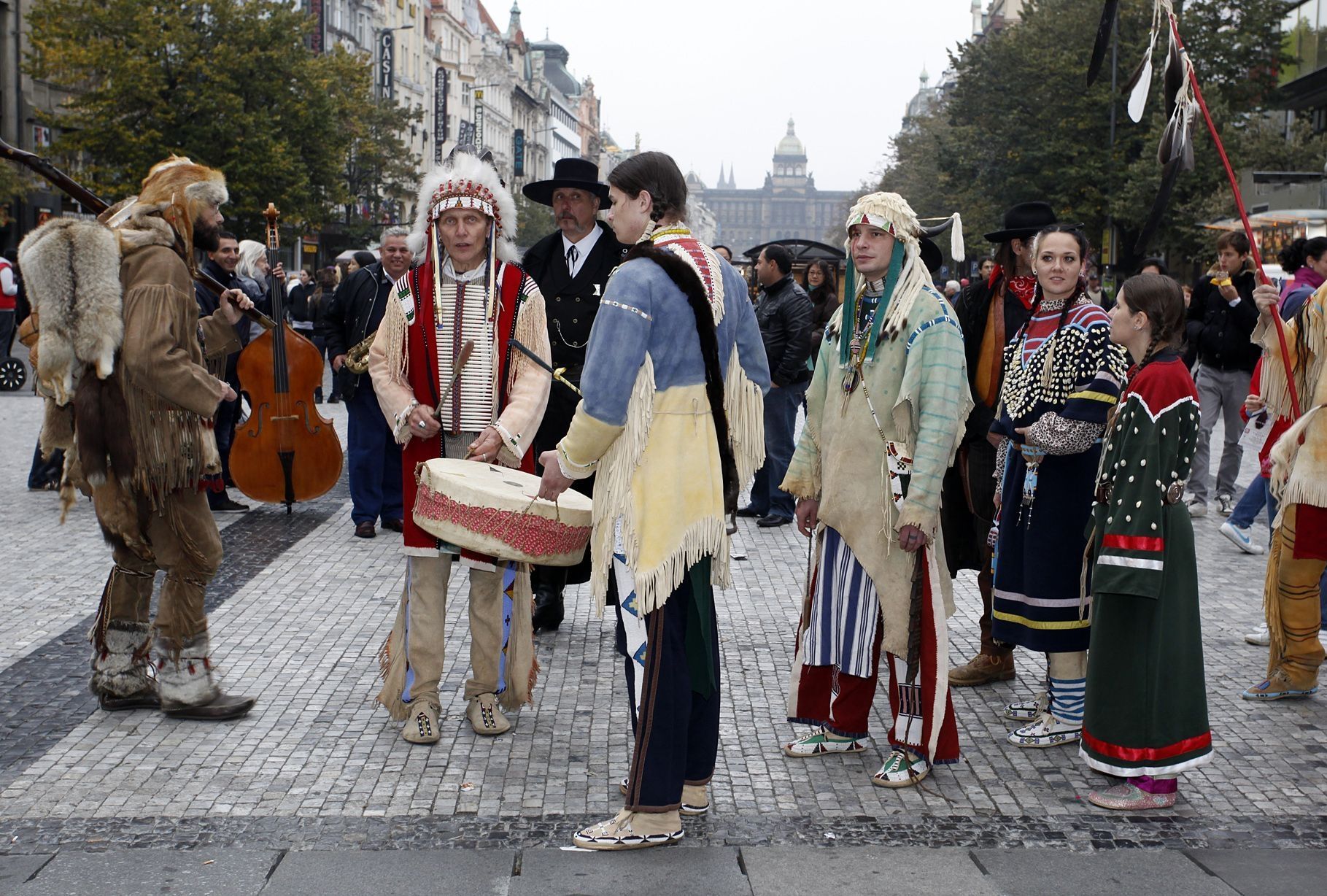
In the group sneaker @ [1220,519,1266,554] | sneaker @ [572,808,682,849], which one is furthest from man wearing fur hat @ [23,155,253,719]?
sneaker @ [1220,519,1266,554]

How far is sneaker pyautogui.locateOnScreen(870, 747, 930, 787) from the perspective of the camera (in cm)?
486

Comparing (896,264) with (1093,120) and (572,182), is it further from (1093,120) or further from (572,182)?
(1093,120)

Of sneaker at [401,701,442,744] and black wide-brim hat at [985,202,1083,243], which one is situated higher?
black wide-brim hat at [985,202,1083,243]

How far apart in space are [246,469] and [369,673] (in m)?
4.05

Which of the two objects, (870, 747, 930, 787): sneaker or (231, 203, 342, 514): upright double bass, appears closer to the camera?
(870, 747, 930, 787): sneaker

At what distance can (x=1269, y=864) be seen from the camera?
4180 millimetres

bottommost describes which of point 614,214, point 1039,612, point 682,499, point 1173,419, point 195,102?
point 1039,612

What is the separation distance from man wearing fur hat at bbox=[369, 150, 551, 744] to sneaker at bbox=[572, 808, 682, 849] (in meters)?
1.17

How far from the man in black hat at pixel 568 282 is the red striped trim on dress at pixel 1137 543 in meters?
2.91

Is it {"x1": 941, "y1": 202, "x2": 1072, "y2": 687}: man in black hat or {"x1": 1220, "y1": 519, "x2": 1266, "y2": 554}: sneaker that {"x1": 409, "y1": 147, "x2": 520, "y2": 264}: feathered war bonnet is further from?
{"x1": 1220, "y1": 519, "x2": 1266, "y2": 554}: sneaker

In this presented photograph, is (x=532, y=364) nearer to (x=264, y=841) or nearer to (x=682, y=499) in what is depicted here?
(x=682, y=499)

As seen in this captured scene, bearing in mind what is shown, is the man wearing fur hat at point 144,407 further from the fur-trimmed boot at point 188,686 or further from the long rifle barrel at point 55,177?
the long rifle barrel at point 55,177

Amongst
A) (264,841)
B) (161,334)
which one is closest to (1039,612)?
(264,841)

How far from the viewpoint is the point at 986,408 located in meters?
6.16
